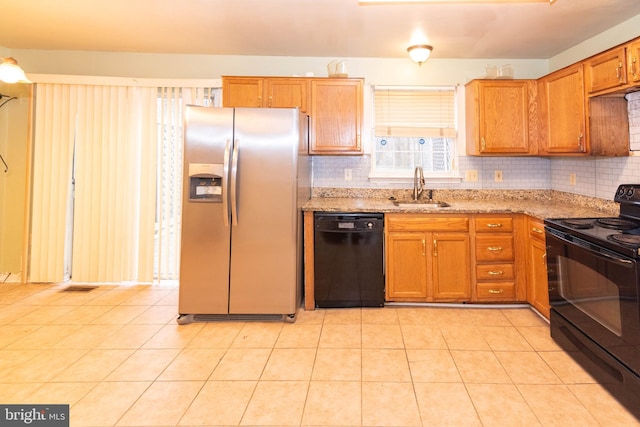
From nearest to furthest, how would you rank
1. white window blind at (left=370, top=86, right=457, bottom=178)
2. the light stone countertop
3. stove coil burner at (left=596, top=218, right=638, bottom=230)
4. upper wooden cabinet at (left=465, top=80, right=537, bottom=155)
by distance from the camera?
stove coil burner at (left=596, top=218, right=638, bottom=230)
the light stone countertop
upper wooden cabinet at (left=465, top=80, right=537, bottom=155)
white window blind at (left=370, top=86, right=457, bottom=178)

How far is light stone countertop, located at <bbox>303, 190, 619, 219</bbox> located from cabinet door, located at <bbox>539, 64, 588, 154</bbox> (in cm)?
51

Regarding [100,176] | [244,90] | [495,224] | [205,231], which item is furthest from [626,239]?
[100,176]

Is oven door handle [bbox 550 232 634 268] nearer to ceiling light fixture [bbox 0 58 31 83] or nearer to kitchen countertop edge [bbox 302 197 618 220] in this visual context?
kitchen countertop edge [bbox 302 197 618 220]

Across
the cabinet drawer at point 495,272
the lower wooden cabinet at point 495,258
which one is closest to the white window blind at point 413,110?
the lower wooden cabinet at point 495,258

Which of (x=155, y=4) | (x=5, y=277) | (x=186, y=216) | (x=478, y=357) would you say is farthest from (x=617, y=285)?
(x=5, y=277)

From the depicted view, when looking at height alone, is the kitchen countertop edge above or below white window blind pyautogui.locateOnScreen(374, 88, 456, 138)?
below

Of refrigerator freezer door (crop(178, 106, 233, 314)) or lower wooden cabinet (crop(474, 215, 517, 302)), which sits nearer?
refrigerator freezer door (crop(178, 106, 233, 314))

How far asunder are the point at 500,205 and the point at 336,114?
5.68ft

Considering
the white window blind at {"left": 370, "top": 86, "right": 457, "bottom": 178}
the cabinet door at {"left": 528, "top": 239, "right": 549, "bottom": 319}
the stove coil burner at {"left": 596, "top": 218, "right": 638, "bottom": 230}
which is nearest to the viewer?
the stove coil burner at {"left": 596, "top": 218, "right": 638, "bottom": 230}

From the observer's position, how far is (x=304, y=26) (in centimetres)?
292

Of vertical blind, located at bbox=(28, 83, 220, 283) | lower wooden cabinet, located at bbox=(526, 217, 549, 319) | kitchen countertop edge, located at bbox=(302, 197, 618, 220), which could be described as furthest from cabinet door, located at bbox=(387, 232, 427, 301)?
vertical blind, located at bbox=(28, 83, 220, 283)

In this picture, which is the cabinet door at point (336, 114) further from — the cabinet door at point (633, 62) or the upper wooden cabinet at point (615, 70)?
the cabinet door at point (633, 62)

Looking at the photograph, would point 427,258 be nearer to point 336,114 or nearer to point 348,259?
point 348,259

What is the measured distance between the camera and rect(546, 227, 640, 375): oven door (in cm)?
167
